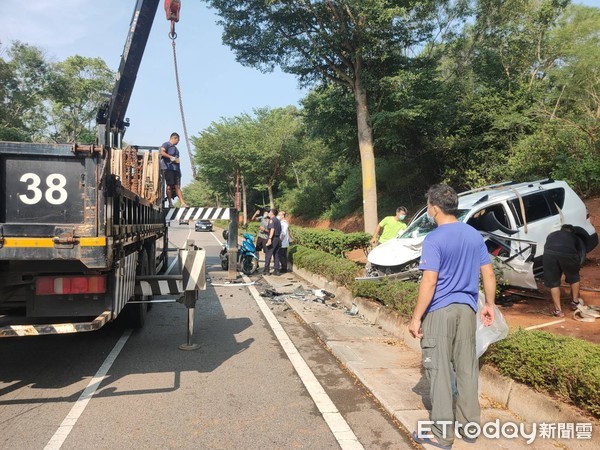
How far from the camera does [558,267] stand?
6.69 metres

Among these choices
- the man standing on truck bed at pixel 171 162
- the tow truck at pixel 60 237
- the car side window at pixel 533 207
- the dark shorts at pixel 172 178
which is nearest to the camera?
the tow truck at pixel 60 237

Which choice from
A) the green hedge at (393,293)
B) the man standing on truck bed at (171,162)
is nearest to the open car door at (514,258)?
the green hedge at (393,293)

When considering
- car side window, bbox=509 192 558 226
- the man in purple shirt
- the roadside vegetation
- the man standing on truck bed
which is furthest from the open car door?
the man standing on truck bed

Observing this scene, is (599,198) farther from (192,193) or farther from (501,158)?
(192,193)

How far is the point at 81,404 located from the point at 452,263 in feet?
11.7

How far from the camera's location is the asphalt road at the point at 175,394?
3586 mm

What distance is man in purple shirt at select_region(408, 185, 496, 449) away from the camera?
340cm

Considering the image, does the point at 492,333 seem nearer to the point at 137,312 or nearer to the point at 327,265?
the point at 137,312

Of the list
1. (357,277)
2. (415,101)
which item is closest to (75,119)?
(415,101)

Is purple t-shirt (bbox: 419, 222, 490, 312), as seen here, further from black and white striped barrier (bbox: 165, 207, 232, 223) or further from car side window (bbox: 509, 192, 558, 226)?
black and white striped barrier (bbox: 165, 207, 232, 223)

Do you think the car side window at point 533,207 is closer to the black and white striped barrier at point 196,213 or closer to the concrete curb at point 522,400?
the concrete curb at point 522,400

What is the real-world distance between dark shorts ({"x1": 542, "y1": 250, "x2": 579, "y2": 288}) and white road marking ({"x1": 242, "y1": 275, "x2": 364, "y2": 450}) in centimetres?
397

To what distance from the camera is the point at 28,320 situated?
17.2 feet

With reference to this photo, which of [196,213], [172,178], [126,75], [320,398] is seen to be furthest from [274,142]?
[320,398]
